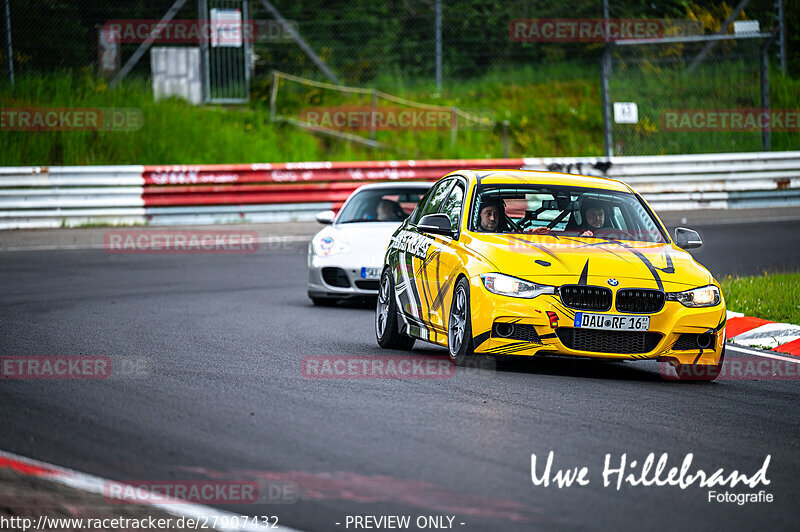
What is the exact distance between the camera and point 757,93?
2591cm

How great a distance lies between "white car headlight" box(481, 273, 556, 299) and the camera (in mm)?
8656

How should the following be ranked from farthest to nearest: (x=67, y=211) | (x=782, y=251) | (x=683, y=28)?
(x=683, y=28) < (x=67, y=211) < (x=782, y=251)

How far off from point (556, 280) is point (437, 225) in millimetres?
1231

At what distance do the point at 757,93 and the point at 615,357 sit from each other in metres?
18.6

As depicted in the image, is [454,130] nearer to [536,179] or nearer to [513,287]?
[536,179]

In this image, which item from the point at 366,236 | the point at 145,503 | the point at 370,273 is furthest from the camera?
the point at 366,236

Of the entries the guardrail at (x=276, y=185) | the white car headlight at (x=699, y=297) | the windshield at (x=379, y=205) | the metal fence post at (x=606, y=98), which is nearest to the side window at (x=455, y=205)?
the white car headlight at (x=699, y=297)

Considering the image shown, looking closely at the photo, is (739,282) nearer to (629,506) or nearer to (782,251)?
(782,251)

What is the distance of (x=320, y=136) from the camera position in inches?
1094

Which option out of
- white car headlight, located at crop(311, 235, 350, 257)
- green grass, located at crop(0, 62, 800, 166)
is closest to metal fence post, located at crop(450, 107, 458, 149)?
green grass, located at crop(0, 62, 800, 166)

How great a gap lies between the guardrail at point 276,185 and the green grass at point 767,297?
32.2 feet

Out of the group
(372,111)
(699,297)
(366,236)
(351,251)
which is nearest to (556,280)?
(699,297)

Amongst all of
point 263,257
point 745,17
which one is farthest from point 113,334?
point 745,17

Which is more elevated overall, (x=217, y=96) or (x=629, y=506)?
(x=217, y=96)
